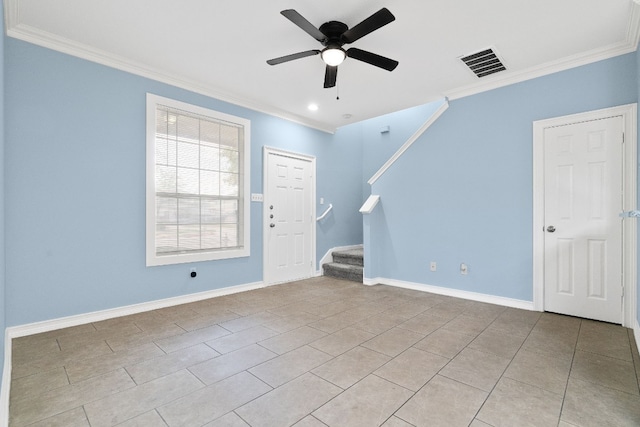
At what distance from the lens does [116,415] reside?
1.65m

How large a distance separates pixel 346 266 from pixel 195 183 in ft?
9.02

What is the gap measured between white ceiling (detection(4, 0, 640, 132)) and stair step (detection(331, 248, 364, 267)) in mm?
2669

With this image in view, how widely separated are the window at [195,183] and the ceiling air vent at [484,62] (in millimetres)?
2906

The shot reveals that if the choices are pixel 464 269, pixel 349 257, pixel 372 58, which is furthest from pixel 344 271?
pixel 372 58

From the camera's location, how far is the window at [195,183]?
3549mm

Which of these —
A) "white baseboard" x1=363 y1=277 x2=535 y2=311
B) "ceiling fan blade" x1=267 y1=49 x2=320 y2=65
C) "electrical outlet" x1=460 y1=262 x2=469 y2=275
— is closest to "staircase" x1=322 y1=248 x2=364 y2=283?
"white baseboard" x1=363 y1=277 x2=535 y2=311

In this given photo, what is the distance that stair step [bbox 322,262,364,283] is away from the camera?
4910 mm

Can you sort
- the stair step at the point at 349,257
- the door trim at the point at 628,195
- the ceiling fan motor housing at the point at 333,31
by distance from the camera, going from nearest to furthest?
the ceiling fan motor housing at the point at 333,31, the door trim at the point at 628,195, the stair step at the point at 349,257

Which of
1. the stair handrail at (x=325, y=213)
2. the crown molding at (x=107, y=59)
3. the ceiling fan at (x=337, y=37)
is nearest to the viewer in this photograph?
Answer: the ceiling fan at (x=337, y=37)

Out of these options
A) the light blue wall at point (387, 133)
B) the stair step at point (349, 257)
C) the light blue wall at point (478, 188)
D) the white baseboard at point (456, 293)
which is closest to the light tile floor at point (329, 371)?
the white baseboard at point (456, 293)

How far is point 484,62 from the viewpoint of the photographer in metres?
3.30

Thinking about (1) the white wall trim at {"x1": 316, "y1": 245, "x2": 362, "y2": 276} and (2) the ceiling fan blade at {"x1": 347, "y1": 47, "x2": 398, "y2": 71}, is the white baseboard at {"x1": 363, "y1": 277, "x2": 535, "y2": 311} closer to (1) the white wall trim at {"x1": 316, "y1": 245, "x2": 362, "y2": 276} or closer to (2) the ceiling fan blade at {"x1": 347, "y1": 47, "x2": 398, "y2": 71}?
(1) the white wall trim at {"x1": 316, "y1": 245, "x2": 362, "y2": 276}

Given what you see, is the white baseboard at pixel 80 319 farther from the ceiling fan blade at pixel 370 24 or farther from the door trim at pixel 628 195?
the door trim at pixel 628 195

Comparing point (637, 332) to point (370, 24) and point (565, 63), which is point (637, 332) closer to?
point (565, 63)
